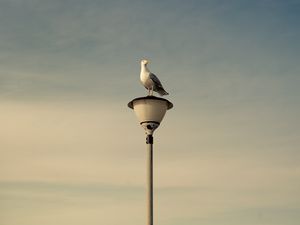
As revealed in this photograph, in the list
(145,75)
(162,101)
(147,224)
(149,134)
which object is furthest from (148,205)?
(145,75)

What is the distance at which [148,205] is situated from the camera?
466 inches

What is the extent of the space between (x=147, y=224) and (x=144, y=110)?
2794mm

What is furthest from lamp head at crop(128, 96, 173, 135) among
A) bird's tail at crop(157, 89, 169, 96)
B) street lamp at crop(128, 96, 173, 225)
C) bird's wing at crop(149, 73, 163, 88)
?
bird's tail at crop(157, 89, 169, 96)

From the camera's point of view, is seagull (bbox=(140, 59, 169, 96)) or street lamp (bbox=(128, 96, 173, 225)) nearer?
street lamp (bbox=(128, 96, 173, 225))

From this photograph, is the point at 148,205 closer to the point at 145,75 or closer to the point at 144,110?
the point at 144,110

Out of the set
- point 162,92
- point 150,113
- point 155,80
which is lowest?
point 150,113

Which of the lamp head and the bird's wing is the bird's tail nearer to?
the bird's wing

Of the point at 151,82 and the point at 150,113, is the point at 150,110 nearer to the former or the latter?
the point at 150,113

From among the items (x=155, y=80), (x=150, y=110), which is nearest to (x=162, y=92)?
(x=155, y=80)

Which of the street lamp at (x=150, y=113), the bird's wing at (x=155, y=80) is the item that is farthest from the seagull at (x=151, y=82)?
the street lamp at (x=150, y=113)

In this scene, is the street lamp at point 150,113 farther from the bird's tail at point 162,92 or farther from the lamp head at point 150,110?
the bird's tail at point 162,92

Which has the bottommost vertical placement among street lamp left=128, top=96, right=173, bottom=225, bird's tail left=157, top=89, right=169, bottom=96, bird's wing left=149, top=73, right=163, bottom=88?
street lamp left=128, top=96, right=173, bottom=225

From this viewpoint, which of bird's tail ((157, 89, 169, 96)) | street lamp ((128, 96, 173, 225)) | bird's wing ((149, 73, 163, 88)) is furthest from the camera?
bird's tail ((157, 89, 169, 96))

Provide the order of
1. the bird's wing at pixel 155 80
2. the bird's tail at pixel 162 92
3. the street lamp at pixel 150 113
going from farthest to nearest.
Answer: the bird's tail at pixel 162 92
the bird's wing at pixel 155 80
the street lamp at pixel 150 113
